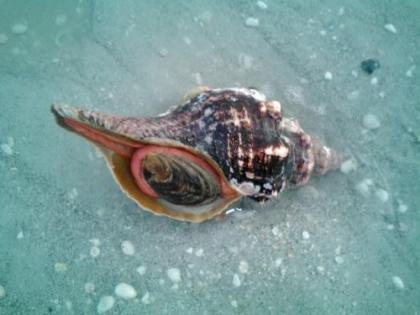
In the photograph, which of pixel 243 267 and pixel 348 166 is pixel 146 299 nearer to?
pixel 243 267

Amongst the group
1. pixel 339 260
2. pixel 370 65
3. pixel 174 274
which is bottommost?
pixel 174 274

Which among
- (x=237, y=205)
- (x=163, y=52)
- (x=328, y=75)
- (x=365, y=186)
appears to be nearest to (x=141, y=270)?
(x=237, y=205)

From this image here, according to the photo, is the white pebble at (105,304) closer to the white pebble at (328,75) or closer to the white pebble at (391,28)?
the white pebble at (328,75)

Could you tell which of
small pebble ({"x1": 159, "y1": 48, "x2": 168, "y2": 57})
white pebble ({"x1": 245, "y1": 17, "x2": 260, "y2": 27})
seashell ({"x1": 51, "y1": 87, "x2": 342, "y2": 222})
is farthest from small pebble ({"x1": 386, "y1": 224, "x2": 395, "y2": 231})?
small pebble ({"x1": 159, "y1": 48, "x2": 168, "y2": 57})

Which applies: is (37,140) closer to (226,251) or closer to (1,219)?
(1,219)

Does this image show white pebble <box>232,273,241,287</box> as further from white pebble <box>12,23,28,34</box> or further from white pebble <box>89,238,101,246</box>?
white pebble <box>12,23,28,34</box>
